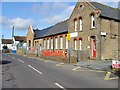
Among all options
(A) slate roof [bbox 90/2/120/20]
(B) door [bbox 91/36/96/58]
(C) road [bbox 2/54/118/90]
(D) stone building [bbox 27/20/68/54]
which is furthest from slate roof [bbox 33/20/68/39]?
(C) road [bbox 2/54/118/90]

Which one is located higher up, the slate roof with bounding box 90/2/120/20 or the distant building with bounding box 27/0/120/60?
the slate roof with bounding box 90/2/120/20

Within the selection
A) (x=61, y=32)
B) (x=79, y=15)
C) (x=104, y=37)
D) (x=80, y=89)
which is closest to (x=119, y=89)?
(x=80, y=89)

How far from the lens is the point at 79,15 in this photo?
32719 mm

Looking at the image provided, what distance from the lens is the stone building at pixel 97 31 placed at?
1112 inches

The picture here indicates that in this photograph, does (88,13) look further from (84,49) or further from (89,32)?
(84,49)

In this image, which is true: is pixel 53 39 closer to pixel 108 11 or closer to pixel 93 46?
pixel 108 11

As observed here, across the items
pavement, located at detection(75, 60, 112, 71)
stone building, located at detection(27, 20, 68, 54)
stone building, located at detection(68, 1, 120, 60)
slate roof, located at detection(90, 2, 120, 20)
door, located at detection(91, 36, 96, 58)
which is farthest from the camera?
stone building, located at detection(27, 20, 68, 54)

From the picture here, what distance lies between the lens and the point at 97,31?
28203mm

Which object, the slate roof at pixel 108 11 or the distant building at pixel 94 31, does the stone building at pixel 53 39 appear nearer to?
the distant building at pixel 94 31

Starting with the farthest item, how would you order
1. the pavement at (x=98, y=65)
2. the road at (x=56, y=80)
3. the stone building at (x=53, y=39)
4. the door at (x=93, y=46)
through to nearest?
the stone building at (x=53, y=39) → the door at (x=93, y=46) → the pavement at (x=98, y=65) → the road at (x=56, y=80)

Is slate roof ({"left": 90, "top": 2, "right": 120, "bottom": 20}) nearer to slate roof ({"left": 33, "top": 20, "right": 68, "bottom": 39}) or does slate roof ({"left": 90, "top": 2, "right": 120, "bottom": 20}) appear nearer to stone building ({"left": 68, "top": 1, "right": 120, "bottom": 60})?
stone building ({"left": 68, "top": 1, "right": 120, "bottom": 60})

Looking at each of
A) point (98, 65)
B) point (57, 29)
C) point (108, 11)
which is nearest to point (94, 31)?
point (108, 11)

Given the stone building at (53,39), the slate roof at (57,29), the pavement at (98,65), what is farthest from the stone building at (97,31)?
the slate roof at (57,29)

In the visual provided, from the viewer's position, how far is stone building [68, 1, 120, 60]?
28.2m
